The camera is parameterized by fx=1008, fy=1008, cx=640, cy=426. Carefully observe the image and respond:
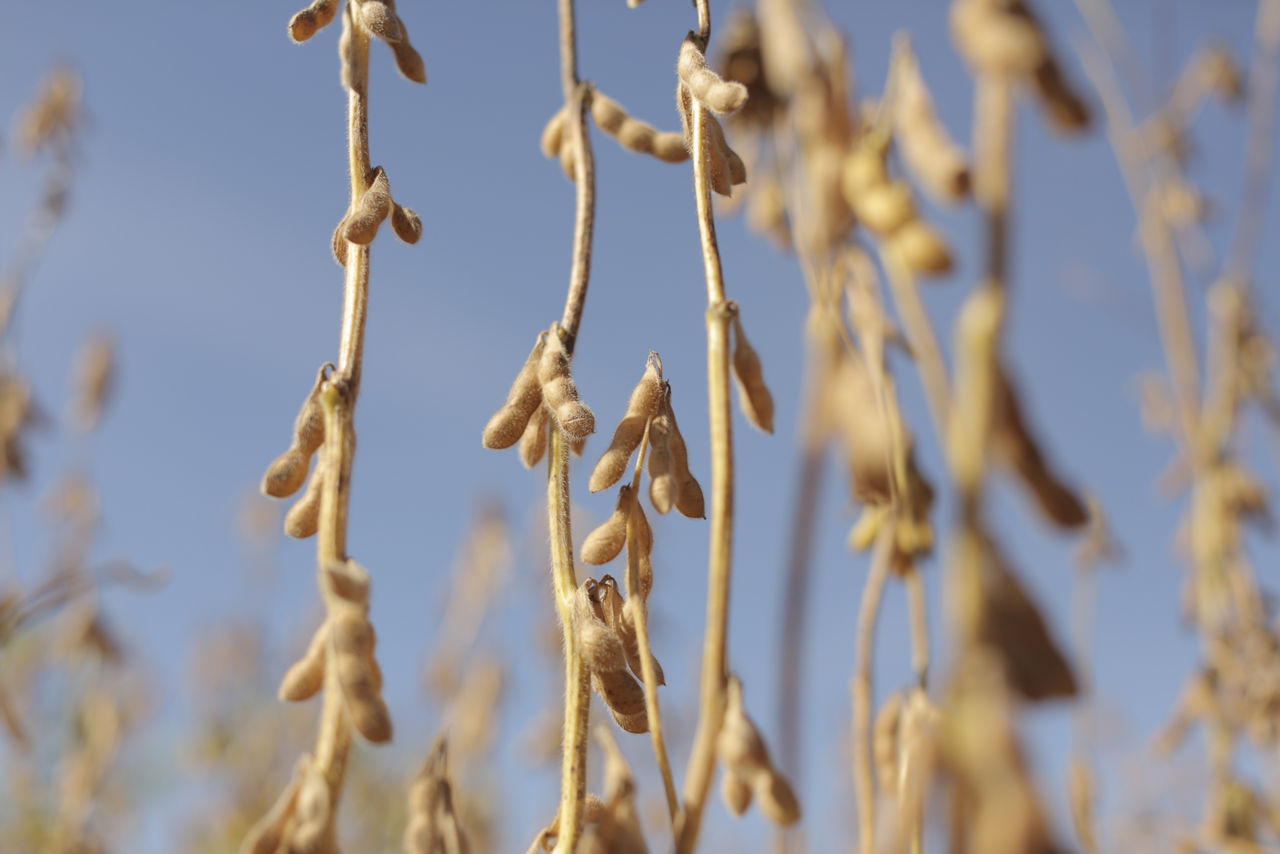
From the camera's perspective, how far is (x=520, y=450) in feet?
2.22

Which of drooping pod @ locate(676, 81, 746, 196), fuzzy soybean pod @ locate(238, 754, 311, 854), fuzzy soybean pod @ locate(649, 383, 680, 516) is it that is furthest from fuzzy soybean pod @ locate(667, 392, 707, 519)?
fuzzy soybean pod @ locate(238, 754, 311, 854)

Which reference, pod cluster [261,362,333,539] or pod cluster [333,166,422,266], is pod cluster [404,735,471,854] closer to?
pod cluster [261,362,333,539]

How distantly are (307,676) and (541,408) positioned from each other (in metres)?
0.22

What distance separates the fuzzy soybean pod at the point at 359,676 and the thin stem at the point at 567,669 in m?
0.11

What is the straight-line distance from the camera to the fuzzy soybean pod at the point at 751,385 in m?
0.58

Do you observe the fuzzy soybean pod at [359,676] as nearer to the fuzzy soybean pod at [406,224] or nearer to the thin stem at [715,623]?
the thin stem at [715,623]

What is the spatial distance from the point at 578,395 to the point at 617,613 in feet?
0.46

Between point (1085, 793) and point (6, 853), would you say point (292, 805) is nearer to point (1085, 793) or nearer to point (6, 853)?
point (1085, 793)

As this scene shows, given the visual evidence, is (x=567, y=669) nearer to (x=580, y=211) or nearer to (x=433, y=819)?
(x=433, y=819)

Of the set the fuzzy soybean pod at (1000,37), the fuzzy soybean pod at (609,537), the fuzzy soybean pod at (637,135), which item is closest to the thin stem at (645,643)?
the fuzzy soybean pod at (609,537)

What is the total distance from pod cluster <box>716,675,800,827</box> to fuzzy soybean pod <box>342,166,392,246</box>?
0.36m

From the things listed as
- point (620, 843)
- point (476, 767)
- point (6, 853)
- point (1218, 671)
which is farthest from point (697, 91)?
point (6, 853)

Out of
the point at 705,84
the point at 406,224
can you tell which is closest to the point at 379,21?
the point at 406,224

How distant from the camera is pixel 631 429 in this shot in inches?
25.3
